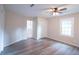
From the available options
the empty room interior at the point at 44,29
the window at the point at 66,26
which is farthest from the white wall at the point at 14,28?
the window at the point at 66,26

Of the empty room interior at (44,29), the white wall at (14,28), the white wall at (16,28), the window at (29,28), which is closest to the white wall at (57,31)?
the empty room interior at (44,29)

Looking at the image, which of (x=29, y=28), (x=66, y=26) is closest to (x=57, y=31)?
(x=66, y=26)

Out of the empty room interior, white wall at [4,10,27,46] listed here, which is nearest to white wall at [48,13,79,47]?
the empty room interior

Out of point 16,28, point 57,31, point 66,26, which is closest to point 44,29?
point 57,31

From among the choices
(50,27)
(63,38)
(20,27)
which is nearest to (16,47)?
(20,27)

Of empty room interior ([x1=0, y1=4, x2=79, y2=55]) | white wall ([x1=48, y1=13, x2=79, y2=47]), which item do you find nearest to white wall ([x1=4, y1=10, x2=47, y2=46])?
empty room interior ([x1=0, y1=4, x2=79, y2=55])

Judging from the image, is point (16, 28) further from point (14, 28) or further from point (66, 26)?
point (66, 26)

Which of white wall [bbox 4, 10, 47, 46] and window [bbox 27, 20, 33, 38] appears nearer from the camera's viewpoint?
white wall [bbox 4, 10, 47, 46]

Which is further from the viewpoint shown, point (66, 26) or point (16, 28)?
point (16, 28)

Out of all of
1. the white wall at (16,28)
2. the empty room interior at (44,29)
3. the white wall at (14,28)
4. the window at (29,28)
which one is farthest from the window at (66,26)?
the white wall at (14,28)

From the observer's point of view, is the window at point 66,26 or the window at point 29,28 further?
the window at point 29,28

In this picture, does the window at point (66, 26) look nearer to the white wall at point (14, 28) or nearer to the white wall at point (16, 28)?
the white wall at point (16, 28)

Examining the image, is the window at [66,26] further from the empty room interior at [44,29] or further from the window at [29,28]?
the window at [29,28]

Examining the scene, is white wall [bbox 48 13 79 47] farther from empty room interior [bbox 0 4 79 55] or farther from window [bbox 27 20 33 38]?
window [bbox 27 20 33 38]
